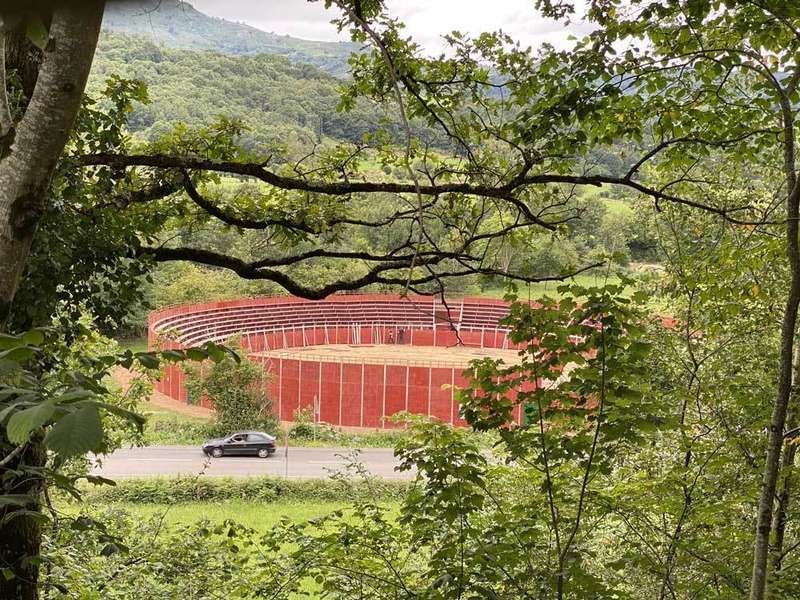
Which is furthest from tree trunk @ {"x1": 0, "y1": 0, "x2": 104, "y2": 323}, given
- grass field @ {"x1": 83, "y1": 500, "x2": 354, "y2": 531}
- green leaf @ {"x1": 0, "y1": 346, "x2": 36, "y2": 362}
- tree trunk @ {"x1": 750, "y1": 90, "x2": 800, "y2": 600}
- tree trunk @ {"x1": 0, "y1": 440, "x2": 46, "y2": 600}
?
grass field @ {"x1": 83, "y1": 500, "x2": 354, "y2": 531}

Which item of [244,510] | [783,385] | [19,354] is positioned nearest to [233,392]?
[244,510]

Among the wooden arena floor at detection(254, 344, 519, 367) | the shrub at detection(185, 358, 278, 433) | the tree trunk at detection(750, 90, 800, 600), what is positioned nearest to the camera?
the tree trunk at detection(750, 90, 800, 600)

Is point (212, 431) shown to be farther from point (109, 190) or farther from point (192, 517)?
point (109, 190)

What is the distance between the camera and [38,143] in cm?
141

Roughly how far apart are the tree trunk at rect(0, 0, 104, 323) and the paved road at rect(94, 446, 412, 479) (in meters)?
15.9

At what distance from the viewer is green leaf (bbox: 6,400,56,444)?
0.83 metres

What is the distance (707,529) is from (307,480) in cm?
1321

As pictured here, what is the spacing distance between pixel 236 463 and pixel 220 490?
2859 mm

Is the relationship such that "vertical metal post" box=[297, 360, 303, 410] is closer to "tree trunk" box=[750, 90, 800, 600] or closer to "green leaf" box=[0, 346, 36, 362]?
"tree trunk" box=[750, 90, 800, 600]

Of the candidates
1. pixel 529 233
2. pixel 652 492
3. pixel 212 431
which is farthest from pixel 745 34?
pixel 212 431

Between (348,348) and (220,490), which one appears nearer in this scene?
(220,490)

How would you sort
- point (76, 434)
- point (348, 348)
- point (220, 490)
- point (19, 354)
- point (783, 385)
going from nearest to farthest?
point (76, 434), point (19, 354), point (783, 385), point (220, 490), point (348, 348)

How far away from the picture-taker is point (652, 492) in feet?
14.6

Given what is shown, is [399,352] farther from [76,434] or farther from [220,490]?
[76,434]
